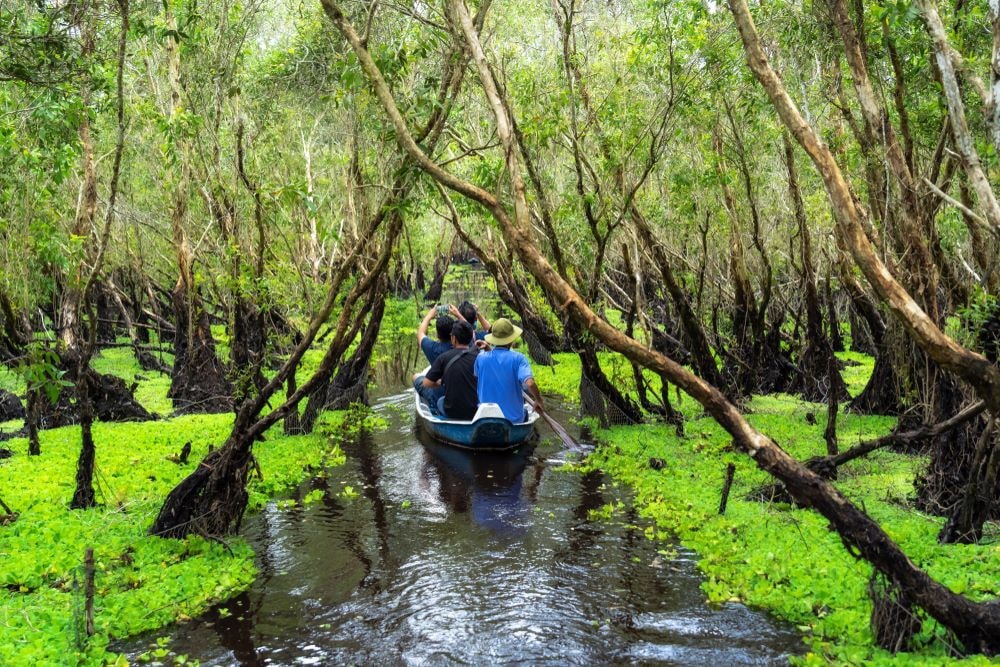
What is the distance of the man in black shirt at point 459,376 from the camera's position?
1288cm

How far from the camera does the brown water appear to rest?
241 inches

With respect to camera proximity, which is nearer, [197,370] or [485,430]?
[485,430]

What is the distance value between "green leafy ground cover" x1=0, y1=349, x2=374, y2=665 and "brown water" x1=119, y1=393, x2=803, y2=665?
285mm

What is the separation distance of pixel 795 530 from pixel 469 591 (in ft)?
10.6

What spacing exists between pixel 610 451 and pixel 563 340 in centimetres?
950

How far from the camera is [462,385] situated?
42.4ft

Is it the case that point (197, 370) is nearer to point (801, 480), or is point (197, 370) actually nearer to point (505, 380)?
point (505, 380)

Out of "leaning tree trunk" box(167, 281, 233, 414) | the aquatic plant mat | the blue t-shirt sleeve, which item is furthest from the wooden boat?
"leaning tree trunk" box(167, 281, 233, 414)

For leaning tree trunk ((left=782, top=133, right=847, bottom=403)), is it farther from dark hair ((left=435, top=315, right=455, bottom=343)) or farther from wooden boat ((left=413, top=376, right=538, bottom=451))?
dark hair ((left=435, top=315, right=455, bottom=343))

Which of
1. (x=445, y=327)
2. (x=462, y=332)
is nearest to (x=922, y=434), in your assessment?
(x=462, y=332)

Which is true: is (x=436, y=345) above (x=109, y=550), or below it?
above

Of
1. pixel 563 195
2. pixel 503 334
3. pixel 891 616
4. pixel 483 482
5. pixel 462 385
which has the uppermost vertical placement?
pixel 563 195

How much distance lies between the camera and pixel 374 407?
16328 mm

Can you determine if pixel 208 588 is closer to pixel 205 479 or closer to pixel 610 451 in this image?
pixel 205 479
